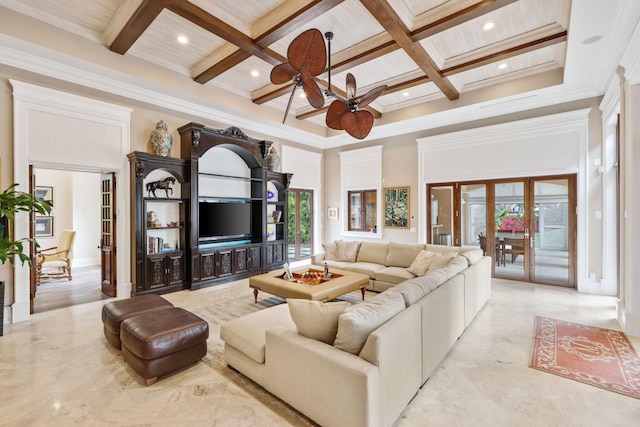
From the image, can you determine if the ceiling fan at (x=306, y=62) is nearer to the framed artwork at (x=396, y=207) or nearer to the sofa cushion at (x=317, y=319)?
the sofa cushion at (x=317, y=319)

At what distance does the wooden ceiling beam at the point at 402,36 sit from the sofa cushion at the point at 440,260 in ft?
9.69

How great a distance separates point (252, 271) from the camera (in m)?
6.48

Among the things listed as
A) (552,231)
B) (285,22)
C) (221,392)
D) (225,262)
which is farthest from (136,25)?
(552,231)

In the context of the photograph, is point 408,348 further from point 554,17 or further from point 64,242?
point 64,242

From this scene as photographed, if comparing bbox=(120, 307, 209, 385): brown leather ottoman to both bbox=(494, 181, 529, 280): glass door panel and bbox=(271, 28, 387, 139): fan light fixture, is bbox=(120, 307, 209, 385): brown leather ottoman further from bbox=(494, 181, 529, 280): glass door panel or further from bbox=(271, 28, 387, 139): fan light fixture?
bbox=(494, 181, 529, 280): glass door panel

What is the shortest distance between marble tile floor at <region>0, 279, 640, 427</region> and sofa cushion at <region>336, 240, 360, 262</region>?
8.74ft

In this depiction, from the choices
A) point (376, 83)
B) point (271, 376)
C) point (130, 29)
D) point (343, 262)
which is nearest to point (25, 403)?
point (271, 376)

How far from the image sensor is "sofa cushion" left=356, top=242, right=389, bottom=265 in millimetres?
5613

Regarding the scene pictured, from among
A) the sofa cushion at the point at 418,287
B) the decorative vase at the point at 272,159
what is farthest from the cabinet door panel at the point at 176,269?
the sofa cushion at the point at 418,287

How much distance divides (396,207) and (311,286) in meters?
4.19

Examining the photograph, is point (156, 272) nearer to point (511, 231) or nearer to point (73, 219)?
point (73, 219)

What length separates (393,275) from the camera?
4801mm

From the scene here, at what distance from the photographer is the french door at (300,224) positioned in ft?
27.0

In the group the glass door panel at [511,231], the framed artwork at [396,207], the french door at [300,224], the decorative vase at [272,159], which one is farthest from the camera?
the french door at [300,224]
